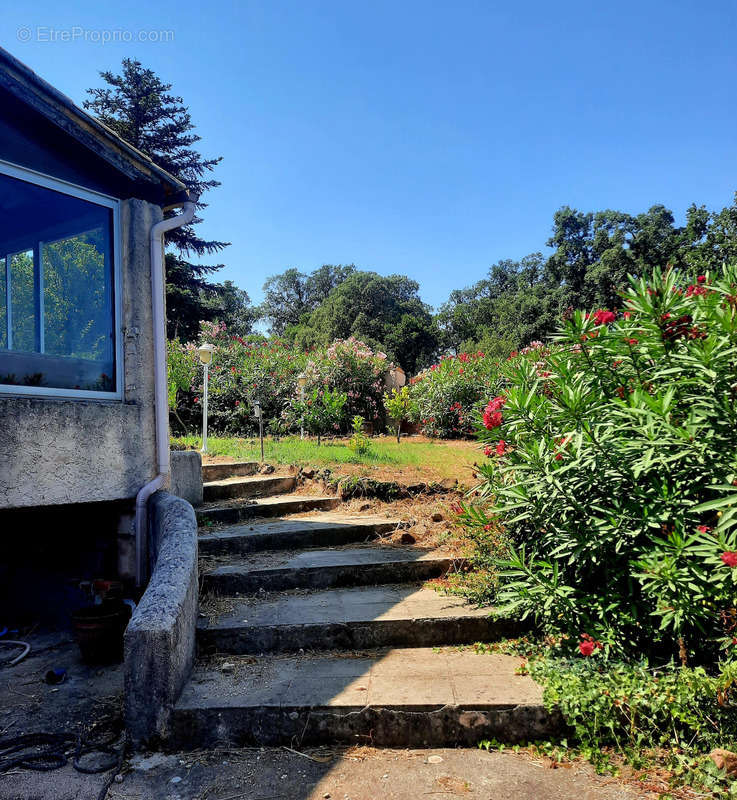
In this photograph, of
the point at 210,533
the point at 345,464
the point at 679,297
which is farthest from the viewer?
the point at 345,464

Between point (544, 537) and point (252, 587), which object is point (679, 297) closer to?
point (544, 537)

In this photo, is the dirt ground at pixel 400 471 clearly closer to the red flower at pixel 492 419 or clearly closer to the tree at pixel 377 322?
the red flower at pixel 492 419

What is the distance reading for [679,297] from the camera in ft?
10.3

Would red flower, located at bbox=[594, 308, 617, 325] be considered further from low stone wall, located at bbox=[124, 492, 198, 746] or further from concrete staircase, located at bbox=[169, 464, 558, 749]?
low stone wall, located at bbox=[124, 492, 198, 746]

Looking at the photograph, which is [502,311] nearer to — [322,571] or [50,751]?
[322,571]

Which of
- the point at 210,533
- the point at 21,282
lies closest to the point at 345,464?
the point at 210,533

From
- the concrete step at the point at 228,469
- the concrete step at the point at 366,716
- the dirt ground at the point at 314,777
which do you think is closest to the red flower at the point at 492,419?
the concrete step at the point at 366,716

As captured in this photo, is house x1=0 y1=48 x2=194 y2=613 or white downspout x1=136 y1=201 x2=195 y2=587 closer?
house x1=0 y1=48 x2=194 y2=613

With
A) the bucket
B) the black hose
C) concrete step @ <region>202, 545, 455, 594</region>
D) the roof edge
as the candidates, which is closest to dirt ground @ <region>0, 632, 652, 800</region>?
the black hose

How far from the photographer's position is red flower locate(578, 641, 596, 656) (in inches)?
120

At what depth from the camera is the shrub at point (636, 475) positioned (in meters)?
2.81

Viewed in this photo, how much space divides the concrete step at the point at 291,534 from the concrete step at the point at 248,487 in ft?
2.67

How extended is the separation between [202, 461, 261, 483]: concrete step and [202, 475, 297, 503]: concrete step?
5.0 inches

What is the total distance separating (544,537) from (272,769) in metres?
1.99
